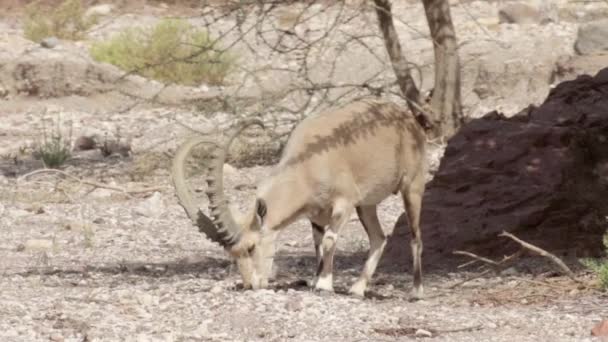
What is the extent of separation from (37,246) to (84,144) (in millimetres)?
7140

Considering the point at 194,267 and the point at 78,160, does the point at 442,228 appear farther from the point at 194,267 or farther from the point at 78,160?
the point at 78,160

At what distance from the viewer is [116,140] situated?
18.7 meters

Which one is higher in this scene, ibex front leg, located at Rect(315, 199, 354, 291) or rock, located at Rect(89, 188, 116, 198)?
ibex front leg, located at Rect(315, 199, 354, 291)

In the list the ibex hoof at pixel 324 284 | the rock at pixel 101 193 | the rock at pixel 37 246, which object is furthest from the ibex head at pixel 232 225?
the rock at pixel 101 193

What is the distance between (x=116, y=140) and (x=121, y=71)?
3341 mm

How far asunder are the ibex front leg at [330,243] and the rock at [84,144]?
9.68m

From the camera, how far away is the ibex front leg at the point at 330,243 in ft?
29.8

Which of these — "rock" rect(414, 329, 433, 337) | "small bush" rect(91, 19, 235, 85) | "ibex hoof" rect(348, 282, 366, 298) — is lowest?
"small bush" rect(91, 19, 235, 85)

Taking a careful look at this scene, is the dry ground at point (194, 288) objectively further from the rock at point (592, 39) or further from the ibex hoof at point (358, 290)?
the rock at point (592, 39)

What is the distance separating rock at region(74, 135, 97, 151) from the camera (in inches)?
727

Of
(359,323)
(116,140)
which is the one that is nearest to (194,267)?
(359,323)

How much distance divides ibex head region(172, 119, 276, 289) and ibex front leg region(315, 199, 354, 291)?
36 cm

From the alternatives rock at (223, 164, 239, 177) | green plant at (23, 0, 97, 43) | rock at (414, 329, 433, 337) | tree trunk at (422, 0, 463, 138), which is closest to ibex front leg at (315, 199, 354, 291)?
rock at (414, 329, 433, 337)

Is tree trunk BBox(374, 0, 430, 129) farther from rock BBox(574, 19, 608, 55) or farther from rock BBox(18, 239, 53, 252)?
rock BBox(574, 19, 608, 55)
